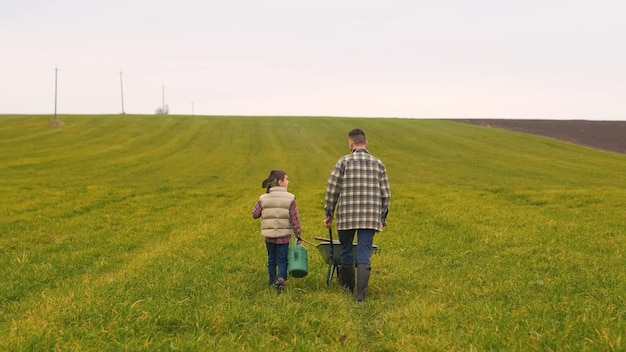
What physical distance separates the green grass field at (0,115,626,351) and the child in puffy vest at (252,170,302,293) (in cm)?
53

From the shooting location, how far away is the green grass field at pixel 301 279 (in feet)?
20.1

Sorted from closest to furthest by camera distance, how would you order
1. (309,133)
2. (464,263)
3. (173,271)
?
(173,271) → (464,263) → (309,133)

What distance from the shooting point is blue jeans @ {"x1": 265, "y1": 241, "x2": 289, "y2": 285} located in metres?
8.62

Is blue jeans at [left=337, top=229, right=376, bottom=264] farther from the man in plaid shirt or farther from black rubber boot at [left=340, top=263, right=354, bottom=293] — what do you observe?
black rubber boot at [left=340, top=263, right=354, bottom=293]

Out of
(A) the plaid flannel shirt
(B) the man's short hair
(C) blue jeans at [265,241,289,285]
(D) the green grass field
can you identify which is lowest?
(D) the green grass field

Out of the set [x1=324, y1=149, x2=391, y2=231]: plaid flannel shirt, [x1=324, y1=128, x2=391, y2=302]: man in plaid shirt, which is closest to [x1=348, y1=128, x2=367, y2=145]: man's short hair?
[x1=324, y1=128, x2=391, y2=302]: man in plaid shirt

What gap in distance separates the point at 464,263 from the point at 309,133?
4879 centimetres

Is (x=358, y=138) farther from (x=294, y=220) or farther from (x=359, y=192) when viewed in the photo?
(x=294, y=220)

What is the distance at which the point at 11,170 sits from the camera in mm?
32469

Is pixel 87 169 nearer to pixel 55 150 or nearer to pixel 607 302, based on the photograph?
pixel 55 150

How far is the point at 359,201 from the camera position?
8.24 m

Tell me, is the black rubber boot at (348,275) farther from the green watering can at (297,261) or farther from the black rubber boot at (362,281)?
the green watering can at (297,261)

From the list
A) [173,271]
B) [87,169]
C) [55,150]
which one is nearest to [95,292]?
[173,271]

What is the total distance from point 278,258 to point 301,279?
3.16 ft
